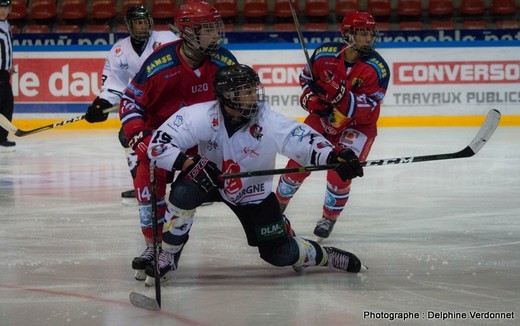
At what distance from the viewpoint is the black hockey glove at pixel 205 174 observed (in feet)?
11.9

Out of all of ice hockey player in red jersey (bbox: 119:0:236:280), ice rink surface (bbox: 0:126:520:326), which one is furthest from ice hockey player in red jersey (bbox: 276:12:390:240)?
ice hockey player in red jersey (bbox: 119:0:236:280)

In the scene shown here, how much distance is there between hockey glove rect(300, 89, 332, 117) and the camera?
16.1ft

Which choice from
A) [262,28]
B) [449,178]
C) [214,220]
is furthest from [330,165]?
[262,28]

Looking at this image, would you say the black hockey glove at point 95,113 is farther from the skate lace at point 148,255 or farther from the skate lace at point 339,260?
the skate lace at point 339,260

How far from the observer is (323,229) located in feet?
16.5

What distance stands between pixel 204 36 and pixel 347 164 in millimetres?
840

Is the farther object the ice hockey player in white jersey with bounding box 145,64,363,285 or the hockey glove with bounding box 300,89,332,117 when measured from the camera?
the hockey glove with bounding box 300,89,332,117

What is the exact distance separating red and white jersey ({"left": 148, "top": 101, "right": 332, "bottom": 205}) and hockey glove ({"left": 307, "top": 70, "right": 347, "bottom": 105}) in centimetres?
100

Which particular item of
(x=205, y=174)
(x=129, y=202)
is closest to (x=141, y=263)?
(x=205, y=174)

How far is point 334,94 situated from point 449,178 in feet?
8.64

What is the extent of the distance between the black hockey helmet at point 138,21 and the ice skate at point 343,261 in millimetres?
2040

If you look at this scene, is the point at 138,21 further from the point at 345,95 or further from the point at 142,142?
the point at 142,142

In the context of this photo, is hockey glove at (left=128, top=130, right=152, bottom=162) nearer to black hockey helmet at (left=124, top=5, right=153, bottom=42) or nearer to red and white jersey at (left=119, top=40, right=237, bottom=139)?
red and white jersey at (left=119, top=40, right=237, bottom=139)

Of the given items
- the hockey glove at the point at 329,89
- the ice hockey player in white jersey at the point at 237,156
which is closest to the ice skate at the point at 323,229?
the hockey glove at the point at 329,89
